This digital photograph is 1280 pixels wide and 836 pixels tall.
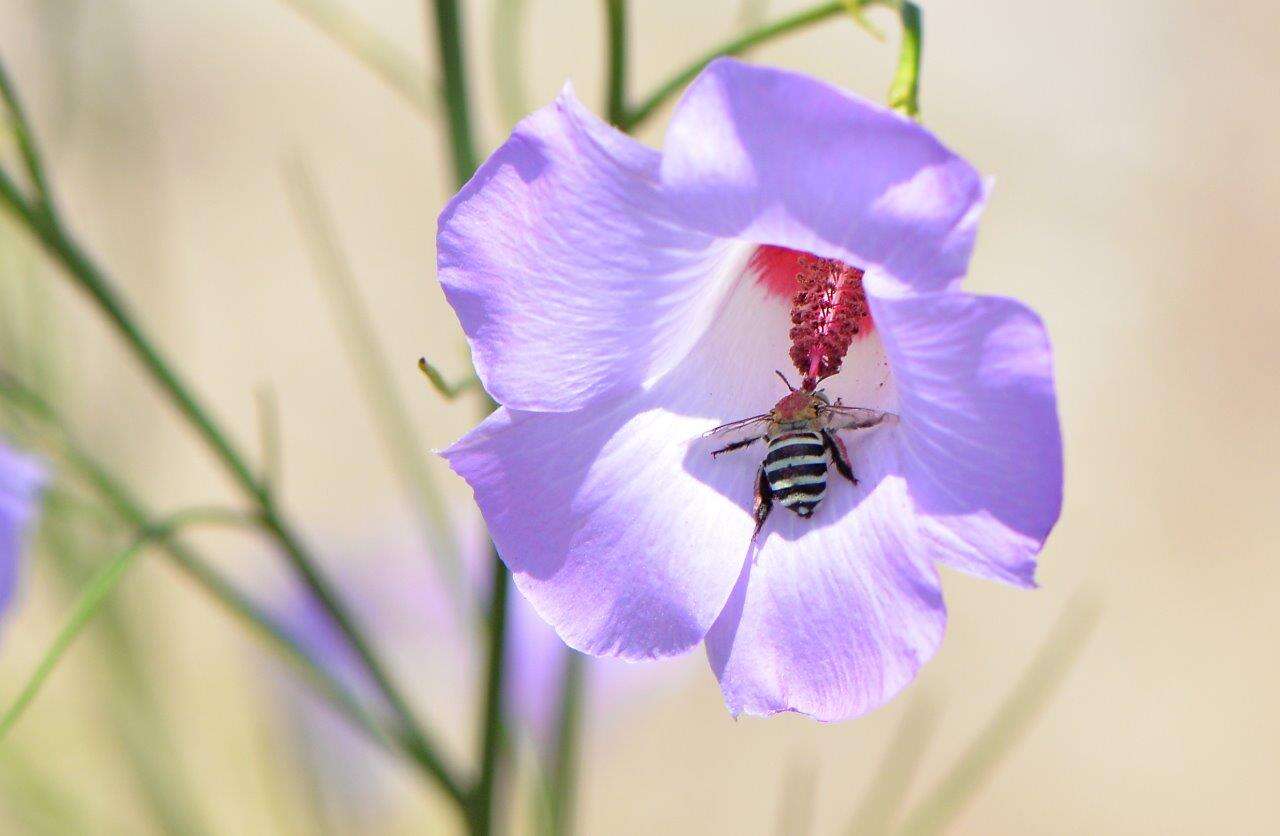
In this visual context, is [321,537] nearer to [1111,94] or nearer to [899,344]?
[899,344]

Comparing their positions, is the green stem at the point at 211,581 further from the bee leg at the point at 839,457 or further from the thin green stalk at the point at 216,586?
the bee leg at the point at 839,457

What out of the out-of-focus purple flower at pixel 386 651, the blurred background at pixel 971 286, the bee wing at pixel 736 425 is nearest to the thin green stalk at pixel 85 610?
the bee wing at pixel 736 425

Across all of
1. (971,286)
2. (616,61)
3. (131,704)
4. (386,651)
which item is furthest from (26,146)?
(971,286)

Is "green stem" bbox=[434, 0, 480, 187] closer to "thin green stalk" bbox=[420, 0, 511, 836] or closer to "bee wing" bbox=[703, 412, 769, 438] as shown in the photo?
"thin green stalk" bbox=[420, 0, 511, 836]

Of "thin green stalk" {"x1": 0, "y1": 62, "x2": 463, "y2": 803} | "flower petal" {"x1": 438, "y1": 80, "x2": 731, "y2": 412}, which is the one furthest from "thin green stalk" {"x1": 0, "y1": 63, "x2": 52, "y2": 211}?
"flower petal" {"x1": 438, "y1": 80, "x2": 731, "y2": 412}

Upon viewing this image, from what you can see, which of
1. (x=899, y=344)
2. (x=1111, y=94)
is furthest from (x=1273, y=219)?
(x=899, y=344)

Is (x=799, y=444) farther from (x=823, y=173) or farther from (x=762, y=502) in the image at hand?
(x=823, y=173)
